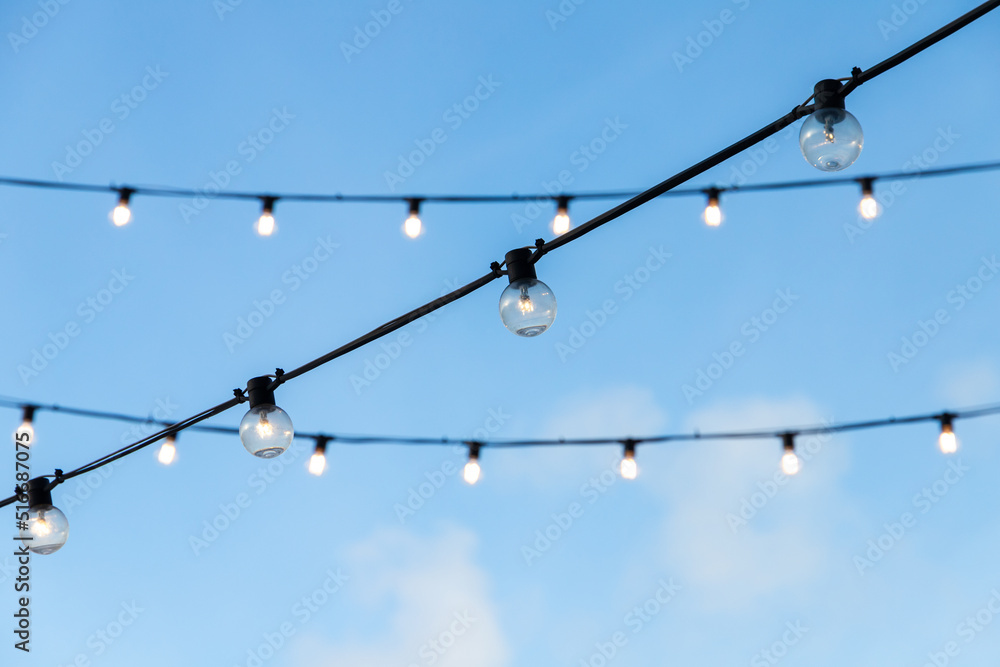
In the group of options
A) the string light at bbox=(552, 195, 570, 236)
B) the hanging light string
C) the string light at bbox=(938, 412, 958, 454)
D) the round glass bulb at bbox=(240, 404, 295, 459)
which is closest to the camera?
the hanging light string

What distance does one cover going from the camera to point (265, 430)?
399 centimetres

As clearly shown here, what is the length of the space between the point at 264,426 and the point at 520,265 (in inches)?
45.0

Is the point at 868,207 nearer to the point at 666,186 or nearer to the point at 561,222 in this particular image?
the point at 561,222

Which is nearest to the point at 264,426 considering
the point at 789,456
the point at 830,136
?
the point at 830,136

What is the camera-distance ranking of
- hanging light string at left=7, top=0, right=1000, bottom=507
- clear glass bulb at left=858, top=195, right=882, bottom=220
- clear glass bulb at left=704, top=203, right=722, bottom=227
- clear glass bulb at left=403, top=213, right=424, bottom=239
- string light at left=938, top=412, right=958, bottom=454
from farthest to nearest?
clear glass bulb at left=403, top=213, right=424, bottom=239 → string light at left=938, top=412, right=958, bottom=454 → clear glass bulb at left=704, top=203, right=722, bottom=227 → clear glass bulb at left=858, top=195, right=882, bottom=220 → hanging light string at left=7, top=0, right=1000, bottom=507

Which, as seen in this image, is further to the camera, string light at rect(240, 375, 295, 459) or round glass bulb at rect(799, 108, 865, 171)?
string light at rect(240, 375, 295, 459)

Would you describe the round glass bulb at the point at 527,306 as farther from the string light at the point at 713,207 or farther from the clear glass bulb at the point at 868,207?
the clear glass bulb at the point at 868,207

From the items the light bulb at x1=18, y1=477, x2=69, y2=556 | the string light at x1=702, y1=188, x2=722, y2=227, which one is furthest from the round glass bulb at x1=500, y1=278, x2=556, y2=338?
the string light at x1=702, y1=188, x2=722, y2=227

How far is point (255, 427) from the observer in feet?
13.1

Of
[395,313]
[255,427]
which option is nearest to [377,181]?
[395,313]

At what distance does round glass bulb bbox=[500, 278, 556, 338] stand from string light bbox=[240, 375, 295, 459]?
0.96 meters

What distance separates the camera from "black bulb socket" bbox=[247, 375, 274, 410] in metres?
4.05

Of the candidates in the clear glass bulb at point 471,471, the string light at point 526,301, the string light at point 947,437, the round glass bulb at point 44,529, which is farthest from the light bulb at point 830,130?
the clear glass bulb at point 471,471

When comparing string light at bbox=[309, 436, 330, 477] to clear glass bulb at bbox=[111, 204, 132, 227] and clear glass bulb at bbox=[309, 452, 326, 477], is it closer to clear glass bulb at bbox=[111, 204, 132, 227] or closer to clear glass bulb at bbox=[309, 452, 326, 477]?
clear glass bulb at bbox=[309, 452, 326, 477]
